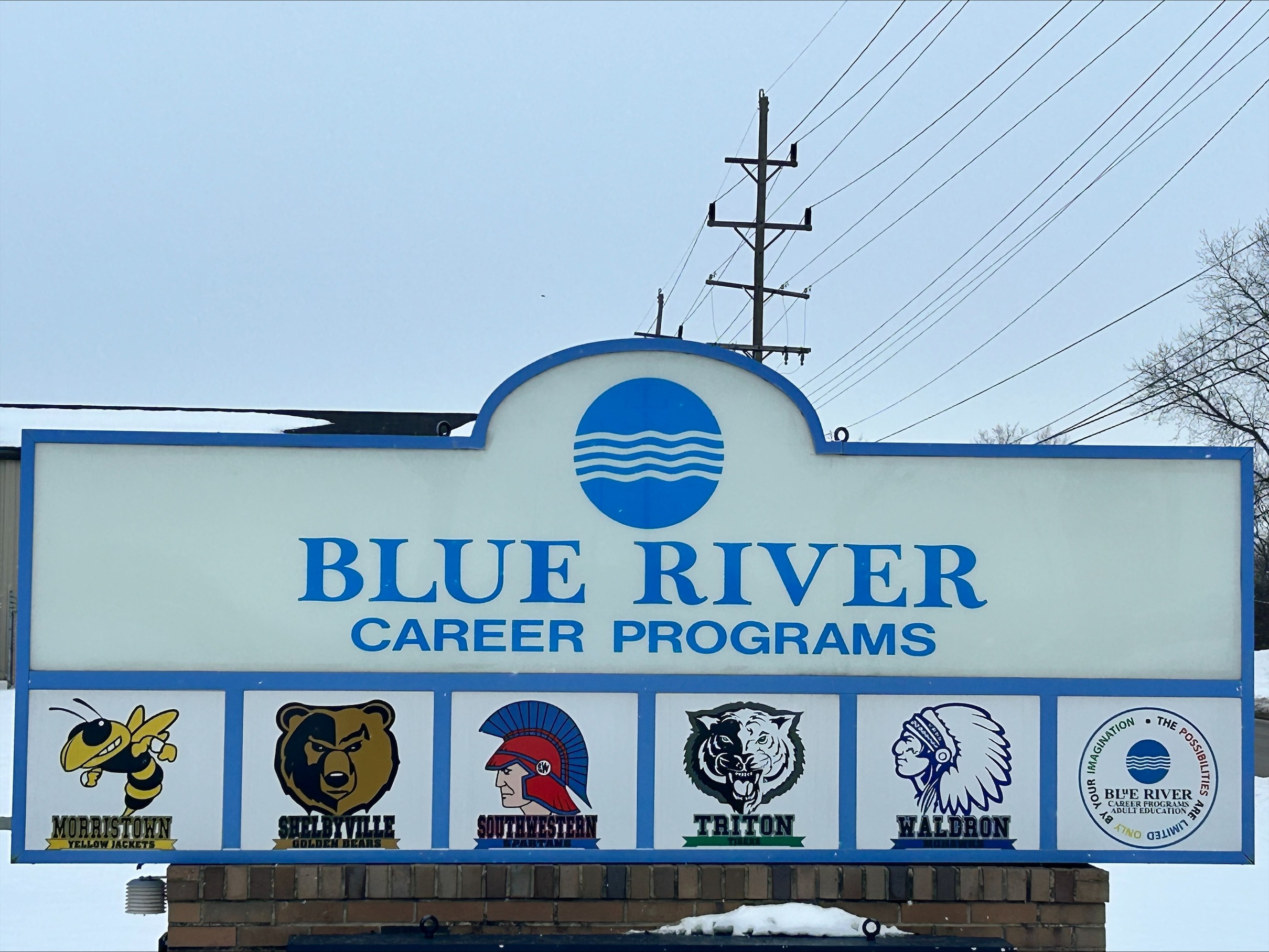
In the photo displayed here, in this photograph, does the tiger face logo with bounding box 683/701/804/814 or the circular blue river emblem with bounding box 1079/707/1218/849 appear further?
the circular blue river emblem with bounding box 1079/707/1218/849

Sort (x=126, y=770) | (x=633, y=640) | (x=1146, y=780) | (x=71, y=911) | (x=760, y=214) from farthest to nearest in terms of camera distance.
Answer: (x=760, y=214), (x=71, y=911), (x=1146, y=780), (x=633, y=640), (x=126, y=770)

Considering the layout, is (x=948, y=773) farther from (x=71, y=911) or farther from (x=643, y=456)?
(x=71, y=911)

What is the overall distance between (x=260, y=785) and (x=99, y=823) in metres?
0.75

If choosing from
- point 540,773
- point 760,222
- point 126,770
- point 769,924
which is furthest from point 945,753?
point 760,222

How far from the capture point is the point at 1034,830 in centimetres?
598

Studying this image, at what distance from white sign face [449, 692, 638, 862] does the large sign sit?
15 mm

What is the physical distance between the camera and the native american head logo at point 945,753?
19.6 feet

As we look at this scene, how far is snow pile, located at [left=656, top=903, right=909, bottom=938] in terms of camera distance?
579cm

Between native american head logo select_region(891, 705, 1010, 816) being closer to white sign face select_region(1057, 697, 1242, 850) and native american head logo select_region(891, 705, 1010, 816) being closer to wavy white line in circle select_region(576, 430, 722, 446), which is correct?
white sign face select_region(1057, 697, 1242, 850)

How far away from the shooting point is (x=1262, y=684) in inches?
1155

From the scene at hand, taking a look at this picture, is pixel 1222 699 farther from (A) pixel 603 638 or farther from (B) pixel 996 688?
(A) pixel 603 638

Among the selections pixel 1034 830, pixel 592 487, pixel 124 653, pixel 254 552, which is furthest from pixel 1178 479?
pixel 124 653

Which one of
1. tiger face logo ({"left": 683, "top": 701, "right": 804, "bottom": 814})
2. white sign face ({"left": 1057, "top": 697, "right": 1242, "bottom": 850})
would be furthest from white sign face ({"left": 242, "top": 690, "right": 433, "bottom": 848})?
white sign face ({"left": 1057, "top": 697, "right": 1242, "bottom": 850})

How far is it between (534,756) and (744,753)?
1006mm
